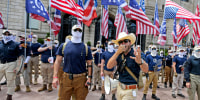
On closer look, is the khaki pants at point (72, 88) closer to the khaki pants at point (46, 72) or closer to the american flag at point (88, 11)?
the khaki pants at point (46, 72)

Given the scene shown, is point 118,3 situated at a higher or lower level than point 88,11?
higher

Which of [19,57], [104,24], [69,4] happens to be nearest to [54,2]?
[69,4]

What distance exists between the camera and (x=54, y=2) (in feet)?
17.3

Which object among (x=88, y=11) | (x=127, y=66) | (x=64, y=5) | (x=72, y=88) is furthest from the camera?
(x=88, y=11)

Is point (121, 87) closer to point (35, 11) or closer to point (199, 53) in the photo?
point (199, 53)

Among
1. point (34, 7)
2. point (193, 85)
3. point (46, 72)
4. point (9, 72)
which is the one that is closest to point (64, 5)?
point (34, 7)

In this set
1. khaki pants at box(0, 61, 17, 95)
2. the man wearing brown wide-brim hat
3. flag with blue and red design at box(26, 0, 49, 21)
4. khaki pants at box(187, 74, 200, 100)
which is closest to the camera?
the man wearing brown wide-brim hat

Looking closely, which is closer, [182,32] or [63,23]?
[182,32]

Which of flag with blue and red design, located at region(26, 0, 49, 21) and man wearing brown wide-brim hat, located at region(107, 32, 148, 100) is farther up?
flag with blue and red design, located at region(26, 0, 49, 21)

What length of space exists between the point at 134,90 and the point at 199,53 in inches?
127

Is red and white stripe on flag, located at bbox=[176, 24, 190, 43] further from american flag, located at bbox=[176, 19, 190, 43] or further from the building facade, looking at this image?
the building facade

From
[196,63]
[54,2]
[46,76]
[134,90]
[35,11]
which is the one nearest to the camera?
[134,90]

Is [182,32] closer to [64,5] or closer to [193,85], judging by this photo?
[193,85]

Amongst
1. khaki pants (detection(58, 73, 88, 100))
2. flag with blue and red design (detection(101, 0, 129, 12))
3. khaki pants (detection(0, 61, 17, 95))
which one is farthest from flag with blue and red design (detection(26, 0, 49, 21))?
khaki pants (detection(58, 73, 88, 100))
